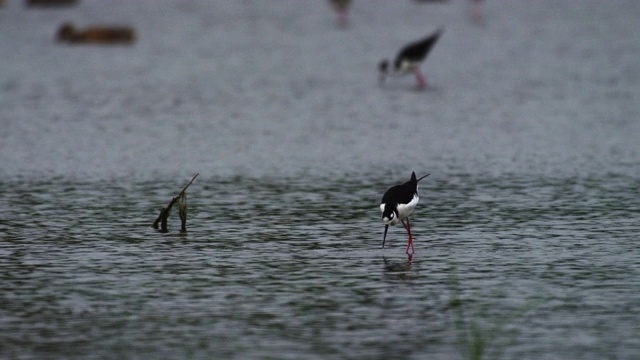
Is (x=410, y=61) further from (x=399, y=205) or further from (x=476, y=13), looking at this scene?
(x=476, y=13)

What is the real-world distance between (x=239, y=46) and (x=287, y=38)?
77.7 inches

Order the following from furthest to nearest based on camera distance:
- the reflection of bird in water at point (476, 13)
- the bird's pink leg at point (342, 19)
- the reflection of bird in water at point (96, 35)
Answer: the reflection of bird in water at point (476, 13) < the bird's pink leg at point (342, 19) < the reflection of bird in water at point (96, 35)

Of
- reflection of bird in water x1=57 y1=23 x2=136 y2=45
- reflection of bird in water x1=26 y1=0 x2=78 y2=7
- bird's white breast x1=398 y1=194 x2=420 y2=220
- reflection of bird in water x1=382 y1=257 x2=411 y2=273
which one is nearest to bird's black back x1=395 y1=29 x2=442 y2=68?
reflection of bird in water x1=57 y1=23 x2=136 y2=45

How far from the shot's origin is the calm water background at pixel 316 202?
10.7m

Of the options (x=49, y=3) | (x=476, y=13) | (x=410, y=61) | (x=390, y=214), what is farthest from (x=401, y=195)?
(x=49, y=3)

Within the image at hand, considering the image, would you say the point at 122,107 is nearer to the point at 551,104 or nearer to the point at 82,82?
the point at 82,82

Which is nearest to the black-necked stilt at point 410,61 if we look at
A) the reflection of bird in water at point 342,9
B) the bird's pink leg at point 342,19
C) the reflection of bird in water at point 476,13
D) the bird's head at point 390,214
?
the reflection of bird in water at point 342,9

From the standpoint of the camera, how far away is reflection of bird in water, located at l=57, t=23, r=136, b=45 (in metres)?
36.7

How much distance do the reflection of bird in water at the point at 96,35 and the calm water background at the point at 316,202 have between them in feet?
2.35

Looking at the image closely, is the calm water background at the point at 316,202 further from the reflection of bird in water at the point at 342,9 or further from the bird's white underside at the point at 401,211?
the reflection of bird in water at the point at 342,9

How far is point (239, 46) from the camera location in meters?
36.5

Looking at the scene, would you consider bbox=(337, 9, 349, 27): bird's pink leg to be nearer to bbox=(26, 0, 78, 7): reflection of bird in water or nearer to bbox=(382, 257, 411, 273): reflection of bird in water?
bbox=(26, 0, 78, 7): reflection of bird in water

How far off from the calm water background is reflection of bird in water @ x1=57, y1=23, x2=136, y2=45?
715 mm

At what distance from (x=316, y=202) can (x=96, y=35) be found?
21645 millimetres
